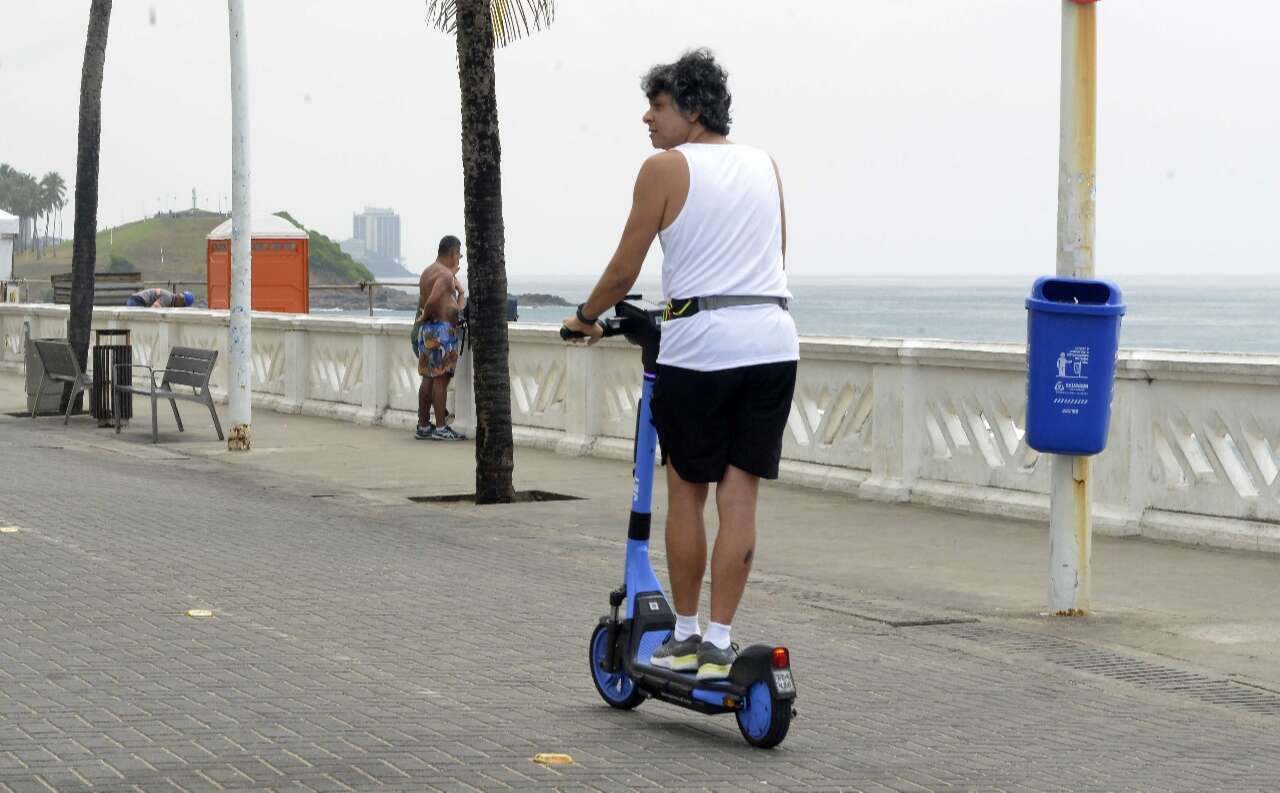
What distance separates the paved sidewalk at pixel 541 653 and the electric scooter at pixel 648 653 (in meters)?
0.12

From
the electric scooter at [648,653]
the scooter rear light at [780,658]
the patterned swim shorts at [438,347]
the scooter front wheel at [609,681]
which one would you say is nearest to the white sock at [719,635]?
the electric scooter at [648,653]

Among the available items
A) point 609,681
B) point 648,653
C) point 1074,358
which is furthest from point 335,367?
point 648,653

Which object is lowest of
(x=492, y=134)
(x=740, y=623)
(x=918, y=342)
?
(x=740, y=623)

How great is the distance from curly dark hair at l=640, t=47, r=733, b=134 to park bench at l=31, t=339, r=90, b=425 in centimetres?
1544

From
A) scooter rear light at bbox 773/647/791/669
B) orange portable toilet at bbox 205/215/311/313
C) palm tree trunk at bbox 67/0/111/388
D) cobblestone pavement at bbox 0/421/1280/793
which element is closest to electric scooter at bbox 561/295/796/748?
scooter rear light at bbox 773/647/791/669

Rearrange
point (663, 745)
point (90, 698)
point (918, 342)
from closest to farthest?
point (663, 745)
point (90, 698)
point (918, 342)

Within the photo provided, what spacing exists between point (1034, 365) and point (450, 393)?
1111cm

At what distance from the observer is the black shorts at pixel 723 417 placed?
6344 millimetres

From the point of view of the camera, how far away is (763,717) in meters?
6.24

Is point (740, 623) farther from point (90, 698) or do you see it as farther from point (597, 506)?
point (597, 506)

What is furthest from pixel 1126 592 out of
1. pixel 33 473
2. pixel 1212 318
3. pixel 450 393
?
pixel 1212 318

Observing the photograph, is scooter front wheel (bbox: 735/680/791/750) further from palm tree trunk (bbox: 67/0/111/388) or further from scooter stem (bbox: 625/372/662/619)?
palm tree trunk (bbox: 67/0/111/388)

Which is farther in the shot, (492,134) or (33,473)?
(33,473)

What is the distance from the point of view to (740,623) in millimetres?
9102
